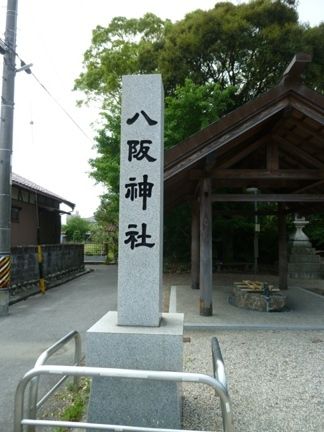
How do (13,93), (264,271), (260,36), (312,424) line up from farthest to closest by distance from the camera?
1. (264,271)
2. (260,36)
3. (13,93)
4. (312,424)

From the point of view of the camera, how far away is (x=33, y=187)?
18422mm

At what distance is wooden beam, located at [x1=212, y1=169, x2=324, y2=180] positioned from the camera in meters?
8.26

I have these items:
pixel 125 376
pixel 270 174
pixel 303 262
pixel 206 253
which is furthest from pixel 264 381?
pixel 303 262

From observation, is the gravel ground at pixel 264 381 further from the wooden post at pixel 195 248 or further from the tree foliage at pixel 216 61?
the tree foliage at pixel 216 61

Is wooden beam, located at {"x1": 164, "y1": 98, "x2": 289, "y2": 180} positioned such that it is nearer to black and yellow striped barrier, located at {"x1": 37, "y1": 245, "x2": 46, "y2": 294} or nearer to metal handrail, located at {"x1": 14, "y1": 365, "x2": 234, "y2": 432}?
metal handrail, located at {"x1": 14, "y1": 365, "x2": 234, "y2": 432}

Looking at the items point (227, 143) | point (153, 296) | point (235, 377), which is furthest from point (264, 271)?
point (153, 296)

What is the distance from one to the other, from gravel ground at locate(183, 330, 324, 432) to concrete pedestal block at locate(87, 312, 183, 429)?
442mm

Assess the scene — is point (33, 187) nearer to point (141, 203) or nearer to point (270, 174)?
point (270, 174)

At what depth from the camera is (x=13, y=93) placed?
408 inches

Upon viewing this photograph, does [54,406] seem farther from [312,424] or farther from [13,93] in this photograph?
[13,93]

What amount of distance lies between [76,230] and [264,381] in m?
32.5

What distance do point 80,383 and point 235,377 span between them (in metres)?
1.99

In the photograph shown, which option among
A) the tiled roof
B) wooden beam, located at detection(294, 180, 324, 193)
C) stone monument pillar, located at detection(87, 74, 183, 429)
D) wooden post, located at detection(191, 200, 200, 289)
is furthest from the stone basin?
the tiled roof

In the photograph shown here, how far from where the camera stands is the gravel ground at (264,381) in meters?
3.87
